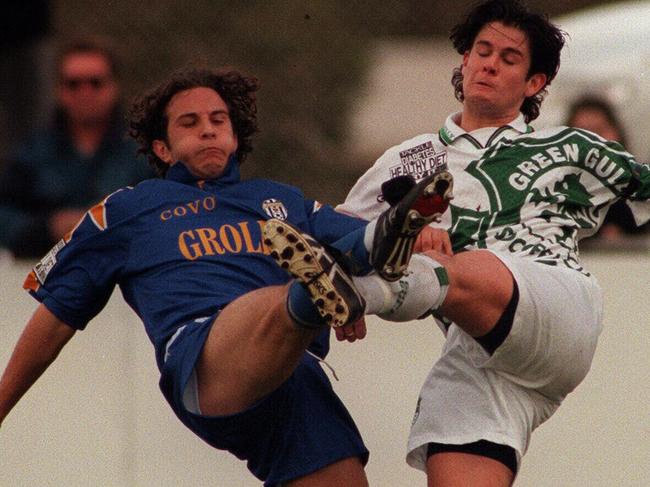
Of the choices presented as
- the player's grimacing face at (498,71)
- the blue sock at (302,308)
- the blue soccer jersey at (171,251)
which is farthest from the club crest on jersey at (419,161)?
the blue sock at (302,308)

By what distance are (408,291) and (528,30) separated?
3.42 feet

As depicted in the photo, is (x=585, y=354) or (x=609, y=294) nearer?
(x=585, y=354)

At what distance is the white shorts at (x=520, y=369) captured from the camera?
4344 millimetres

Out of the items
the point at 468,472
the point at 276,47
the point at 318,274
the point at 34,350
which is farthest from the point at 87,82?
the point at 276,47

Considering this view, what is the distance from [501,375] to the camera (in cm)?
458

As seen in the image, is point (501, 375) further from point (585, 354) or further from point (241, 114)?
point (241, 114)

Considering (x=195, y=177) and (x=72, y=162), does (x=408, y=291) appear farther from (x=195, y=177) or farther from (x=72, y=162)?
(x=72, y=162)

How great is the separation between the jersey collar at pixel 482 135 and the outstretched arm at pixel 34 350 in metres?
1.06

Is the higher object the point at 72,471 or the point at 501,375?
Result: the point at 501,375

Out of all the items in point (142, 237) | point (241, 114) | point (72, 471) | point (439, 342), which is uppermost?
point (241, 114)

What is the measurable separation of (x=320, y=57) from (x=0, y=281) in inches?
283

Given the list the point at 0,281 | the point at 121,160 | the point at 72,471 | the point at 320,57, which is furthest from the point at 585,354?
the point at 320,57

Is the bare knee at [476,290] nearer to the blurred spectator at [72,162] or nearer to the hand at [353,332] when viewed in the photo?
the hand at [353,332]

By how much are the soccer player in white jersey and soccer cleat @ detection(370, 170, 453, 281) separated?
0.32 m
